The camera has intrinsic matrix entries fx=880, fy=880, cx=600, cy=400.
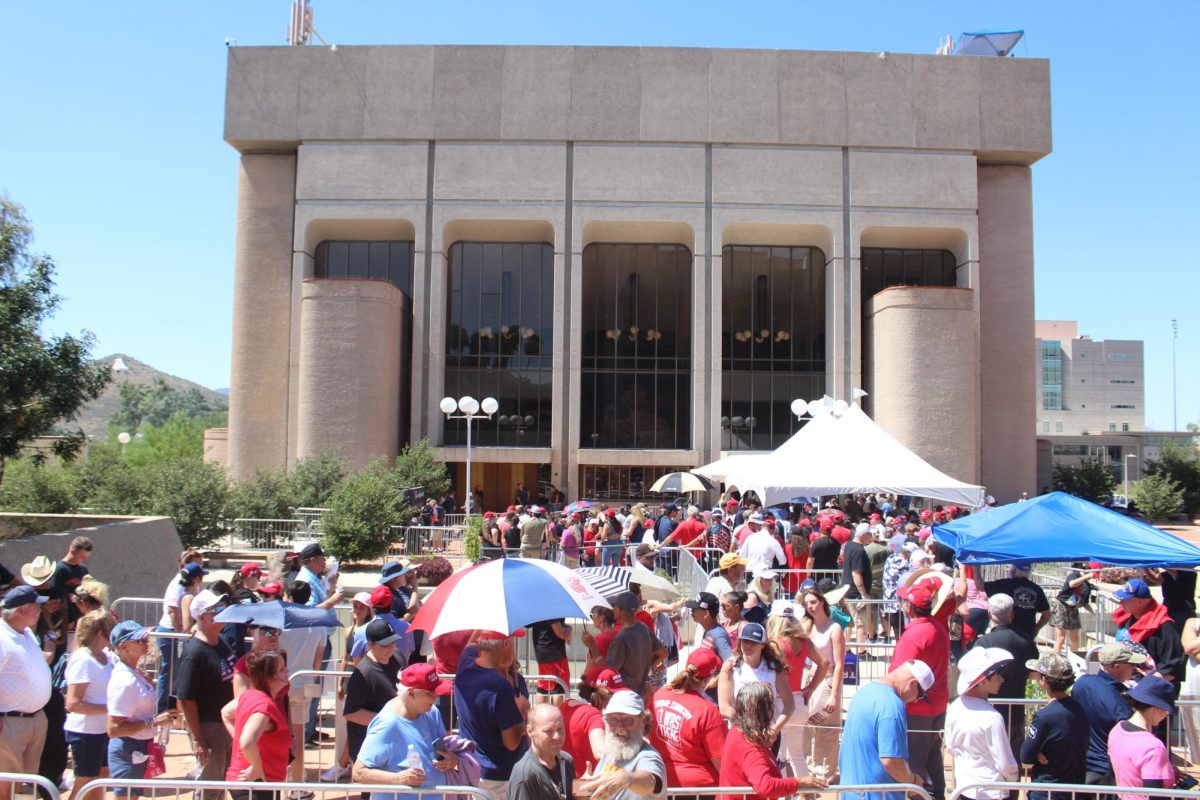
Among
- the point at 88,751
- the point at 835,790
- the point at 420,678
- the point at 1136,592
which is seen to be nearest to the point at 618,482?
the point at 1136,592

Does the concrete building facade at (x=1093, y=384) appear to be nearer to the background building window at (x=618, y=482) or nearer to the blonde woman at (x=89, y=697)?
the background building window at (x=618, y=482)

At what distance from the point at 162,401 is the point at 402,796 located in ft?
526

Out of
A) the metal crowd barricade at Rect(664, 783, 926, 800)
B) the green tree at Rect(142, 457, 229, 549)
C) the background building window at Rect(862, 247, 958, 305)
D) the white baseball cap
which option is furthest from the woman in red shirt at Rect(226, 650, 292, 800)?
the background building window at Rect(862, 247, 958, 305)

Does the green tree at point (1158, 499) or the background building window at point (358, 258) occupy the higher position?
the background building window at point (358, 258)

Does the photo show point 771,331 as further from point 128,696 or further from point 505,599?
point 128,696

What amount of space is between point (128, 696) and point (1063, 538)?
806 centimetres

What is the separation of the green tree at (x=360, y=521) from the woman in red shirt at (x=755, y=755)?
1678 centimetres

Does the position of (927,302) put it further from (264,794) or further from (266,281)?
(264,794)

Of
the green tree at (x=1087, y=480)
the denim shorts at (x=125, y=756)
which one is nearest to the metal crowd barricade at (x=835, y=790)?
the denim shorts at (x=125, y=756)

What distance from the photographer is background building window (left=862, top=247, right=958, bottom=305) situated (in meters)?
38.2

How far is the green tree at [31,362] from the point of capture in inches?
563

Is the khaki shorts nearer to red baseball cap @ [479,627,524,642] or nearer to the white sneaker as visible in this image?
the white sneaker

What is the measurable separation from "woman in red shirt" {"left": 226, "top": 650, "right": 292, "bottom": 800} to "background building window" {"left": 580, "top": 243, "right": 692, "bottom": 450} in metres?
32.3

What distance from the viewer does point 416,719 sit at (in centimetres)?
471
